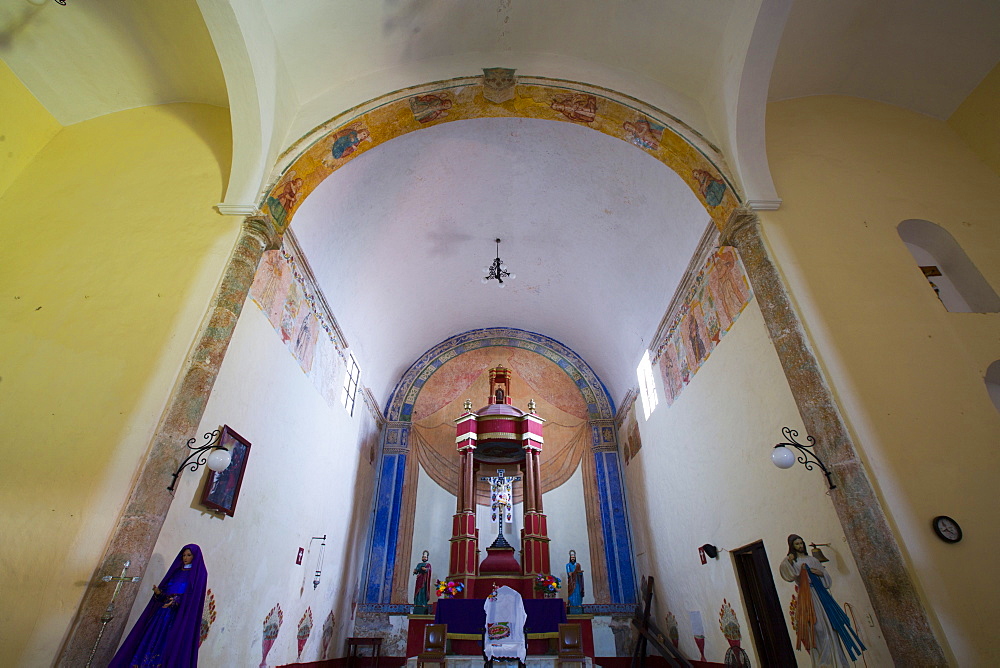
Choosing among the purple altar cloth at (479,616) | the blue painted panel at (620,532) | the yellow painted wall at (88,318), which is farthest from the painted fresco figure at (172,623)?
the blue painted panel at (620,532)

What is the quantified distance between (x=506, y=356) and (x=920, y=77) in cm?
1009

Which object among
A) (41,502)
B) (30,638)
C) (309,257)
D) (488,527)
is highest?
(309,257)

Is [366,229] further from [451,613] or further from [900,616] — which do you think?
[900,616]

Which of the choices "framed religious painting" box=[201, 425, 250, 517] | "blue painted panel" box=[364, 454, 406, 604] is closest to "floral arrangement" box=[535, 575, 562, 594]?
"blue painted panel" box=[364, 454, 406, 604]

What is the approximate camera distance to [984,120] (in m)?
6.27

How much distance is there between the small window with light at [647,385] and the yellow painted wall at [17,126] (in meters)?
9.97

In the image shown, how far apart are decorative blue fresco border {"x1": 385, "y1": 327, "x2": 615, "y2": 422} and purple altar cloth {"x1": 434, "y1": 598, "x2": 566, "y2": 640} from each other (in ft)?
17.4

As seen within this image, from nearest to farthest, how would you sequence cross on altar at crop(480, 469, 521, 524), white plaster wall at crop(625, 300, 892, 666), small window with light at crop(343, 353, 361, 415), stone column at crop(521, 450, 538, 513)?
white plaster wall at crop(625, 300, 892, 666)
small window with light at crop(343, 353, 361, 415)
stone column at crop(521, 450, 538, 513)
cross on altar at crop(480, 469, 521, 524)

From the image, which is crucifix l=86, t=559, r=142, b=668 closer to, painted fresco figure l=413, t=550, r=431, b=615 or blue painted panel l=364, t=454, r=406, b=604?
painted fresco figure l=413, t=550, r=431, b=615

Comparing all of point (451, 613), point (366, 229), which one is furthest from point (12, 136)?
point (451, 613)

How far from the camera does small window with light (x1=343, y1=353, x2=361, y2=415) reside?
9927mm

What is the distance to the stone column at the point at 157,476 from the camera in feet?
11.7

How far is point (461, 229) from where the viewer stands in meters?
10.1

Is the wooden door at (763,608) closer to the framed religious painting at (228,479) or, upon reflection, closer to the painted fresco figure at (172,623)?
the painted fresco figure at (172,623)
